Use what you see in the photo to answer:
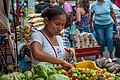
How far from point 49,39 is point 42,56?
9.5 inches

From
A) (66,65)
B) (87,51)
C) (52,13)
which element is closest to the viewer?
(66,65)

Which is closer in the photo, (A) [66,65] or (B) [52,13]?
(A) [66,65]

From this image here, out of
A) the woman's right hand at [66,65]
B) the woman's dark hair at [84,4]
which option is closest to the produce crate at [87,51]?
the woman's dark hair at [84,4]

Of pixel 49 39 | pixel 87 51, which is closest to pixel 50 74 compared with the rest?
pixel 49 39

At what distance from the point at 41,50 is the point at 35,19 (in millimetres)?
3411

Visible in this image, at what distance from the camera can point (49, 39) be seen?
3.12m

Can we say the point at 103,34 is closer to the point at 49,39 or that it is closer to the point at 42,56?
the point at 49,39

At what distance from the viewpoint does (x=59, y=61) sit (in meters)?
2.88

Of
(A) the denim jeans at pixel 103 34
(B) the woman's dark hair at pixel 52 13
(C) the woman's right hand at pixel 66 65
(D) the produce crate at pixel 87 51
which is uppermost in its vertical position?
(B) the woman's dark hair at pixel 52 13

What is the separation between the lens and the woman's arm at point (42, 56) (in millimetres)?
2885

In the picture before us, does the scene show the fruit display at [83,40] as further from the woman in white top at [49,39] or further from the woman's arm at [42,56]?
the woman's arm at [42,56]

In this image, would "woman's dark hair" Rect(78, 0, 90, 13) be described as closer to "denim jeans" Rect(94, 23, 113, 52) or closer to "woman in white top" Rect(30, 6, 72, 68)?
"denim jeans" Rect(94, 23, 113, 52)

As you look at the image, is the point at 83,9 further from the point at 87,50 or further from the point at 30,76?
the point at 30,76

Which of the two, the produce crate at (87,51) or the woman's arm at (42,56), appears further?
the produce crate at (87,51)
